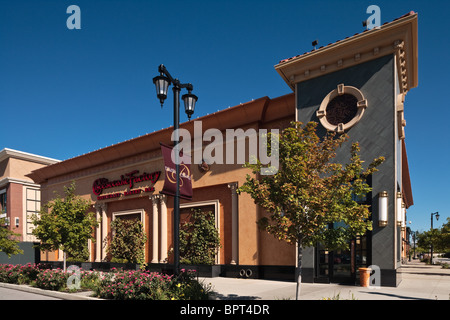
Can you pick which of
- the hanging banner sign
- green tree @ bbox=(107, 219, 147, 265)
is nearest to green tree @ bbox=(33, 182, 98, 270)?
green tree @ bbox=(107, 219, 147, 265)

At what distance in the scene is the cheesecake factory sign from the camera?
2764cm

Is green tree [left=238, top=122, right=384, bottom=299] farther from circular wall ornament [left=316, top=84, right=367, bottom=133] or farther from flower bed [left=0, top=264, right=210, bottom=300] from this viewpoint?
circular wall ornament [left=316, top=84, right=367, bottom=133]

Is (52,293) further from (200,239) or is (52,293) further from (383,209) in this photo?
(383,209)

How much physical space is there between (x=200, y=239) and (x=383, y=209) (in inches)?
478

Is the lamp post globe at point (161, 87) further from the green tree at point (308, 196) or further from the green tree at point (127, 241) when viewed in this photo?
the green tree at point (127, 241)

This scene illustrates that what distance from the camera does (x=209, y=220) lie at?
2408 cm

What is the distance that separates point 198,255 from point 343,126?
12677mm

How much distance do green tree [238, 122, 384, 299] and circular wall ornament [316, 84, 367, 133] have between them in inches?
273

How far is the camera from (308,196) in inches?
428
